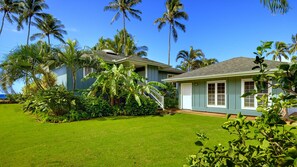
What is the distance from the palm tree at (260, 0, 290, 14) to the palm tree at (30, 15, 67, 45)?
98.4ft

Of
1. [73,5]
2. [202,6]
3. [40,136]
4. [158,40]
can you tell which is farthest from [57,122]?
[158,40]

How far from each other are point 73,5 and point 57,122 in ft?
32.3

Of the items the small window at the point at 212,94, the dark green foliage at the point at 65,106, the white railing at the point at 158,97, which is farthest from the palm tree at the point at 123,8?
the dark green foliage at the point at 65,106

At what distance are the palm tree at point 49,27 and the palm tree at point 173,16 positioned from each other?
15.7m

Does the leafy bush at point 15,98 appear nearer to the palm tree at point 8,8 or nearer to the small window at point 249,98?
the palm tree at point 8,8

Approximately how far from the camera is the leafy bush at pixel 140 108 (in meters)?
13.3

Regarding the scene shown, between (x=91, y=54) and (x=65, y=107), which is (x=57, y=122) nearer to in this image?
(x=65, y=107)

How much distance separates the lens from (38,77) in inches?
520

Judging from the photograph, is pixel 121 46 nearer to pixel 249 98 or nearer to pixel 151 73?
pixel 151 73

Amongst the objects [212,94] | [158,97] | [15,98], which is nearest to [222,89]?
[212,94]

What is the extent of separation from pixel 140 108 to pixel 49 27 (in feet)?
80.1

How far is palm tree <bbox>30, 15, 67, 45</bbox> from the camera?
92.5 feet

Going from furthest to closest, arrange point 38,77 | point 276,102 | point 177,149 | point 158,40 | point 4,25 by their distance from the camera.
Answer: point 158,40, point 4,25, point 38,77, point 177,149, point 276,102

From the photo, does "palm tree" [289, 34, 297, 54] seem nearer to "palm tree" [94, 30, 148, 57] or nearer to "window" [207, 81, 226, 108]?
Result: "palm tree" [94, 30, 148, 57]
